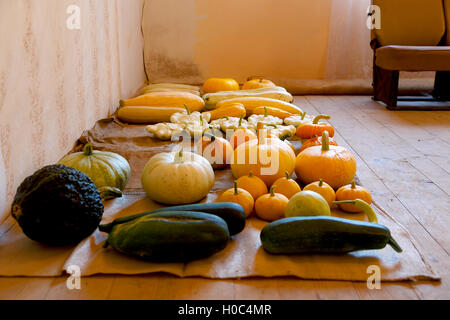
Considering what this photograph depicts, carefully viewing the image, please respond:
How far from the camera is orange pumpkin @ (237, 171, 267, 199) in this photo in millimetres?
1672

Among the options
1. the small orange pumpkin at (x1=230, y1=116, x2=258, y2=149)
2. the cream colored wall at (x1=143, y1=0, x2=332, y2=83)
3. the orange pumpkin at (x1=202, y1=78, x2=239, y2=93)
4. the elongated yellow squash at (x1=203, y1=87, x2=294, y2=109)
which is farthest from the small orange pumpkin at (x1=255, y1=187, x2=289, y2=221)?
the cream colored wall at (x1=143, y1=0, x2=332, y2=83)

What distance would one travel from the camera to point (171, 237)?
1265 millimetres

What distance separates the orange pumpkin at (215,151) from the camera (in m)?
2.07

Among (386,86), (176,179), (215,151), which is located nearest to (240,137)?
(215,151)

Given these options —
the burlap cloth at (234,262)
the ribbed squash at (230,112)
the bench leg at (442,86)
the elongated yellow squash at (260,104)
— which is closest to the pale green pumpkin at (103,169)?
the burlap cloth at (234,262)

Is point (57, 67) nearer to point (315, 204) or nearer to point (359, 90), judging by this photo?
point (315, 204)


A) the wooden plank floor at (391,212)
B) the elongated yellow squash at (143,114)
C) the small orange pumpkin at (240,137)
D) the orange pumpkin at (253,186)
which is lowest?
the wooden plank floor at (391,212)

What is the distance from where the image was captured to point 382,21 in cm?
413

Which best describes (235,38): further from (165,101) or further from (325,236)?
(325,236)

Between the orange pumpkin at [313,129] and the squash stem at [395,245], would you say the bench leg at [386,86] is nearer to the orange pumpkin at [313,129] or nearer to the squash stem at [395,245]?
the orange pumpkin at [313,129]

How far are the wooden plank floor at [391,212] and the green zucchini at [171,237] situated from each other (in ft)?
0.23

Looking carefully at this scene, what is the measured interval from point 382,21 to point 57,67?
313 centimetres

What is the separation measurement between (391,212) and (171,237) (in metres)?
0.90
